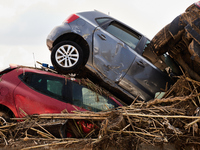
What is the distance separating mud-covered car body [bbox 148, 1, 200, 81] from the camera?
361 cm

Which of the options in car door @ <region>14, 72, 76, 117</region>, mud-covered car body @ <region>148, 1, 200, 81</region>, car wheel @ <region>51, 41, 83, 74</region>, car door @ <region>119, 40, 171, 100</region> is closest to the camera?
mud-covered car body @ <region>148, 1, 200, 81</region>

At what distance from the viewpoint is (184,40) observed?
3.86 metres

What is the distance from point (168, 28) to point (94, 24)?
5.89 feet

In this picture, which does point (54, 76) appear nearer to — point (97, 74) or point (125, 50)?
point (97, 74)

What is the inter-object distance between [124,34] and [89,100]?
196cm

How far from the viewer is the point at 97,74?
5125mm

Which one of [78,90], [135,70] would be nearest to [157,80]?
[135,70]

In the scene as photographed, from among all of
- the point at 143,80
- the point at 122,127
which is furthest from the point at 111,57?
the point at 122,127

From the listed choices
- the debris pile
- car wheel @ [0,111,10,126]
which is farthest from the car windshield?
car wheel @ [0,111,10,126]

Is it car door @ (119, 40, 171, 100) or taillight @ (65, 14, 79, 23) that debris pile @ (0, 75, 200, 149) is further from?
taillight @ (65, 14, 79, 23)

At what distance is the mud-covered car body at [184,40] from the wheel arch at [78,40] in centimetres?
147

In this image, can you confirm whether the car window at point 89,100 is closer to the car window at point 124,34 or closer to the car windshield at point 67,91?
the car windshield at point 67,91

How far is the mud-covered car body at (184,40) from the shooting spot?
3605mm

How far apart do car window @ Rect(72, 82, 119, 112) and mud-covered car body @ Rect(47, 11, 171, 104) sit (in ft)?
2.47
